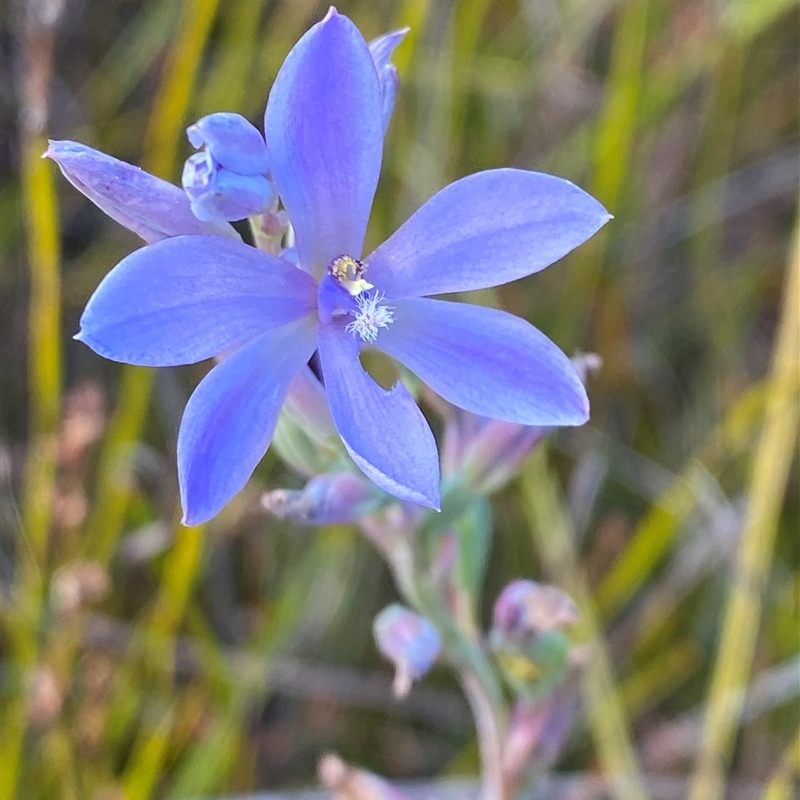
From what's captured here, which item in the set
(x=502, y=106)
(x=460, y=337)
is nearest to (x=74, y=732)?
(x=460, y=337)

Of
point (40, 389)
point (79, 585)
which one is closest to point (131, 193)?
point (79, 585)

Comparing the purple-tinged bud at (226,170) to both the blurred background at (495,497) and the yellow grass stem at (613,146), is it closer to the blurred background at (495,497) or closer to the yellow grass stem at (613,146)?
the blurred background at (495,497)

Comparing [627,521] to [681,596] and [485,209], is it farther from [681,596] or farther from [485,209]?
[485,209]

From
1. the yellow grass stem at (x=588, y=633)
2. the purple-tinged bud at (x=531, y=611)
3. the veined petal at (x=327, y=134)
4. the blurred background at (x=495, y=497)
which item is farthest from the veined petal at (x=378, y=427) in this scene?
the yellow grass stem at (x=588, y=633)

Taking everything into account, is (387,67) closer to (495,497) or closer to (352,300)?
(352,300)

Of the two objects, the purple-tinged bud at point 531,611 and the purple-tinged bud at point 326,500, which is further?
the purple-tinged bud at point 531,611

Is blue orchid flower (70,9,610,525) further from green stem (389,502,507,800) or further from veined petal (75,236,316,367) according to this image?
green stem (389,502,507,800)
